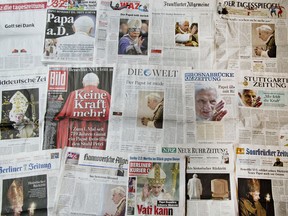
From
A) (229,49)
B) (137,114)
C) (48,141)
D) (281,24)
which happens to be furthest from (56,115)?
(281,24)

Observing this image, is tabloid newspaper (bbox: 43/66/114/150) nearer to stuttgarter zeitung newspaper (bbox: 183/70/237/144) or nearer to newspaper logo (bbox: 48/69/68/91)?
newspaper logo (bbox: 48/69/68/91)

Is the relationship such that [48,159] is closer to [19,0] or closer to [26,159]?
[26,159]

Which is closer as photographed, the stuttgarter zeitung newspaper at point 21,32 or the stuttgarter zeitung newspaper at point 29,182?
the stuttgarter zeitung newspaper at point 29,182

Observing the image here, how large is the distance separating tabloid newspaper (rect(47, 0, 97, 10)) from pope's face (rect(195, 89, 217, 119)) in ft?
1.51

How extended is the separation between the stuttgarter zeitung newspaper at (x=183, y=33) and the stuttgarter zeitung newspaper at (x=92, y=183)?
345mm

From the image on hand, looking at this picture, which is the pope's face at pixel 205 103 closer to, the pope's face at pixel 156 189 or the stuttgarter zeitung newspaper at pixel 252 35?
the stuttgarter zeitung newspaper at pixel 252 35

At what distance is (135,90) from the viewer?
1031 mm

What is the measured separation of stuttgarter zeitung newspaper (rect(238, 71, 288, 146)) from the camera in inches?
39.1

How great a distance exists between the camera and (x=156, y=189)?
3.08 ft

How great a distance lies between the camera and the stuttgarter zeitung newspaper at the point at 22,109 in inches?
39.0

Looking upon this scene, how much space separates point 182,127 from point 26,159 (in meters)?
0.47

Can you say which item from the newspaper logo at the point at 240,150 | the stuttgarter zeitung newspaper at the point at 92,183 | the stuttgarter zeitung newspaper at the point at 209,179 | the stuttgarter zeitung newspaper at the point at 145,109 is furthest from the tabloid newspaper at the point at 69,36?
the newspaper logo at the point at 240,150

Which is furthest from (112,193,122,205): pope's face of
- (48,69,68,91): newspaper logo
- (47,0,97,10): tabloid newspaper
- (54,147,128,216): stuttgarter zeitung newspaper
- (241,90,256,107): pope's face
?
(47,0,97,10): tabloid newspaper

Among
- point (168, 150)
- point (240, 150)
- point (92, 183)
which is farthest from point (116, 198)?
point (240, 150)
